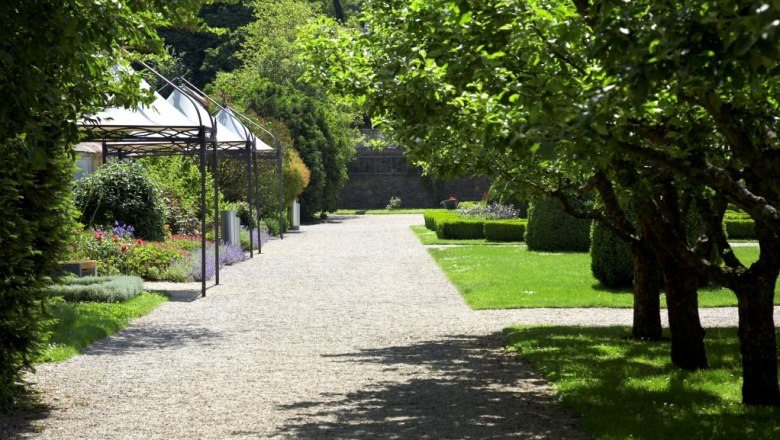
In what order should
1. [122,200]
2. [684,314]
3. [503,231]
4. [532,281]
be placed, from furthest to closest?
[503,231], [122,200], [532,281], [684,314]

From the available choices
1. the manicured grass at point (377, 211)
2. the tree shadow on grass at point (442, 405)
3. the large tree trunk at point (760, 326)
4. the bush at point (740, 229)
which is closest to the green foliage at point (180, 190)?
the bush at point (740, 229)

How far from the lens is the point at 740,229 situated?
2762cm

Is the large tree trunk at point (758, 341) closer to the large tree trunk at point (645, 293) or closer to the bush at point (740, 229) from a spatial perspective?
the large tree trunk at point (645, 293)

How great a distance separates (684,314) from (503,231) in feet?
62.9

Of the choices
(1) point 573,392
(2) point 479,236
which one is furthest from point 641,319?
(2) point 479,236

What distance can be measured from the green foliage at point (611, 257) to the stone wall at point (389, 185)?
131ft

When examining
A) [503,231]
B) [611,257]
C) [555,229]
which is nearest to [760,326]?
[611,257]

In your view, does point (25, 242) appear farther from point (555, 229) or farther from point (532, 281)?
point (555, 229)

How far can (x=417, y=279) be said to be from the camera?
1814 centimetres

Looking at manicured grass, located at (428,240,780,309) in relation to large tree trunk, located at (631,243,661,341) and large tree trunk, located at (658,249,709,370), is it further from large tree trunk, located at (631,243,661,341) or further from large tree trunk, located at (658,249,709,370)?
large tree trunk, located at (658,249,709,370)

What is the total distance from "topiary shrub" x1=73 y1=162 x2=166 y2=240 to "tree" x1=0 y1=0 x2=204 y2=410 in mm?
12302

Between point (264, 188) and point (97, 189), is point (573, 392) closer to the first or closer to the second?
point (97, 189)

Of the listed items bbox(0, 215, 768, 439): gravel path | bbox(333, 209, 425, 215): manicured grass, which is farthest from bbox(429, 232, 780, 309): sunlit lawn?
bbox(333, 209, 425, 215): manicured grass

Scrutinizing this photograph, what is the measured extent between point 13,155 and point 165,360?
9.99 ft
